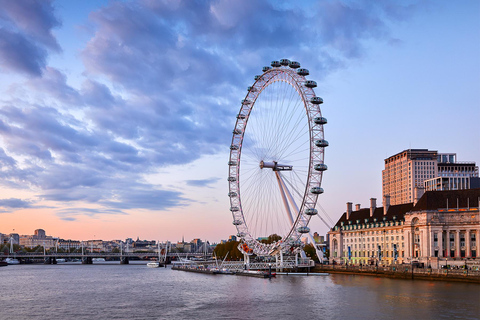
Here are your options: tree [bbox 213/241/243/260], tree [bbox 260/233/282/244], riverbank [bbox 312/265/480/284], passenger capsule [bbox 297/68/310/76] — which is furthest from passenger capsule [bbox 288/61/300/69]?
tree [bbox 213/241/243/260]

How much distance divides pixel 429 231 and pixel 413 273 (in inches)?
590

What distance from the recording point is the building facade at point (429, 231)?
329 feet

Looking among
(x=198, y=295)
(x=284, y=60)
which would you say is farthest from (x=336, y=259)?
(x=198, y=295)

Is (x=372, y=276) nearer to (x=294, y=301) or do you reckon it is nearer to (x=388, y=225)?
(x=388, y=225)

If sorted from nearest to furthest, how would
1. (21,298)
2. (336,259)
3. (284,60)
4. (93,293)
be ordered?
(21,298), (93,293), (284,60), (336,259)

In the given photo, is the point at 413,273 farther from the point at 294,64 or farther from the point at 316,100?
the point at 294,64

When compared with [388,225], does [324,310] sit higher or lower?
lower

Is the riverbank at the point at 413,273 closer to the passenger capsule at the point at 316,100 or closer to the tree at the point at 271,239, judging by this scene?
the passenger capsule at the point at 316,100

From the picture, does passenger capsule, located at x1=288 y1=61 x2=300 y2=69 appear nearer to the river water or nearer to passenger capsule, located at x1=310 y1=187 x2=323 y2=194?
passenger capsule, located at x1=310 y1=187 x2=323 y2=194

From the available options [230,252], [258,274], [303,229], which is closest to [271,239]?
[230,252]

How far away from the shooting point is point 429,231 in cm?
10212

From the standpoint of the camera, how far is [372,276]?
322 feet

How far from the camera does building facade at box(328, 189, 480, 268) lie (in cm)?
10025

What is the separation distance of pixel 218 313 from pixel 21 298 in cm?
2990
